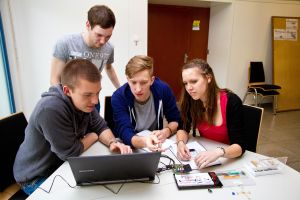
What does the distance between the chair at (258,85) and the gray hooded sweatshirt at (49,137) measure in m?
3.94

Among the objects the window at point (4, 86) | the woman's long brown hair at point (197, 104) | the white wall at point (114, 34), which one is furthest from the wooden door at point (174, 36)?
the woman's long brown hair at point (197, 104)

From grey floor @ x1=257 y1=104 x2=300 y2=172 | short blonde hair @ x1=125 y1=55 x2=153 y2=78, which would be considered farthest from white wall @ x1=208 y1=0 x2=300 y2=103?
short blonde hair @ x1=125 y1=55 x2=153 y2=78

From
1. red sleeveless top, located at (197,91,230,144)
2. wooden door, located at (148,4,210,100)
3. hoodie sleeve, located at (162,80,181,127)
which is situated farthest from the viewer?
wooden door, located at (148,4,210,100)

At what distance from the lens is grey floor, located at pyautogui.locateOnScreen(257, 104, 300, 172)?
2902mm

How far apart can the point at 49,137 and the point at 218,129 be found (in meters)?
1.02

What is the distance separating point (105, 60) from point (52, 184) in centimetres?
125

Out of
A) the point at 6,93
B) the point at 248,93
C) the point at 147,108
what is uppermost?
the point at 147,108

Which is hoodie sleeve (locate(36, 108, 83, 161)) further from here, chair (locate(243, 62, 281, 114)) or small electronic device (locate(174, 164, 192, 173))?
chair (locate(243, 62, 281, 114))

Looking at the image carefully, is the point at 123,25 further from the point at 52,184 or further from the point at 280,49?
the point at 280,49

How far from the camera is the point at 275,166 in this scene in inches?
46.3

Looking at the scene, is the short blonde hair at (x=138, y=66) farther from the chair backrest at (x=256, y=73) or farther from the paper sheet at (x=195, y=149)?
the chair backrest at (x=256, y=73)

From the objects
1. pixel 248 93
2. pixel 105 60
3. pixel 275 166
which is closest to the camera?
pixel 275 166

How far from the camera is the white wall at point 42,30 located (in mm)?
3146

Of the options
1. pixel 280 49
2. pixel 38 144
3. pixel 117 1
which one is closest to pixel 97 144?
pixel 38 144
